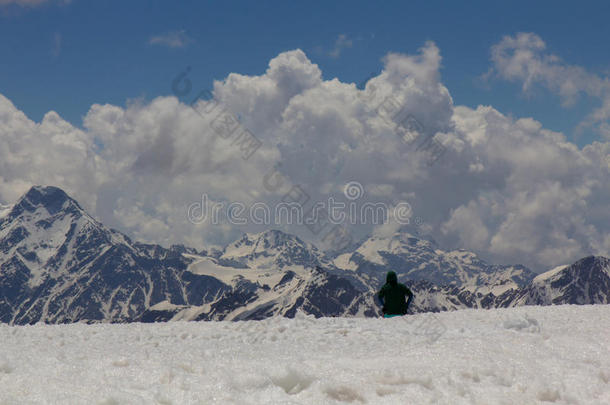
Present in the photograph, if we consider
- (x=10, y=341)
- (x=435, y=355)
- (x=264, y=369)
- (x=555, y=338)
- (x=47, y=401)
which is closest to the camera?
(x=47, y=401)

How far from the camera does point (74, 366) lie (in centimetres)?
1179

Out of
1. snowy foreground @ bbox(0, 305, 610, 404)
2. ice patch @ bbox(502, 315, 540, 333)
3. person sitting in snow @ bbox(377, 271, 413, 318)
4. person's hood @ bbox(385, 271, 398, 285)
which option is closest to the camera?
snowy foreground @ bbox(0, 305, 610, 404)

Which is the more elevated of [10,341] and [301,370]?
[301,370]

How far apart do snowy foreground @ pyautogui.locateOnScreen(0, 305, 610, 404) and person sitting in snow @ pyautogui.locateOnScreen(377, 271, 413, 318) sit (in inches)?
198

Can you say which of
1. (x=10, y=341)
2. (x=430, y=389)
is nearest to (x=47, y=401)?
(x=430, y=389)

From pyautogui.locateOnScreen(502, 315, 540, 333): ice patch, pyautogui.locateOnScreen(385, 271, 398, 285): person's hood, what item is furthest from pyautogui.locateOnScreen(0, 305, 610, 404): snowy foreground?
pyautogui.locateOnScreen(385, 271, 398, 285): person's hood

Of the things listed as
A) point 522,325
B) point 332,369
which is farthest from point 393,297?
point 332,369

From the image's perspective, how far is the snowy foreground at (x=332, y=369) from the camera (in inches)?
376

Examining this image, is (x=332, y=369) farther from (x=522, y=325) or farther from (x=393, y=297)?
(x=393, y=297)

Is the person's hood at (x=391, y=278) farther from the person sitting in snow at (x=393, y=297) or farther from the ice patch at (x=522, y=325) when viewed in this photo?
the ice patch at (x=522, y=325)

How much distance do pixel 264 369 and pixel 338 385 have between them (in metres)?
1.99

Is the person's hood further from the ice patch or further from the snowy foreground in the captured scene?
the ice patch

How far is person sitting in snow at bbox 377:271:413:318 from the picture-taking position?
24.3m

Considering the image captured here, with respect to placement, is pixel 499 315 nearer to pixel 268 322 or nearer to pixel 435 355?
pixel 268 322
